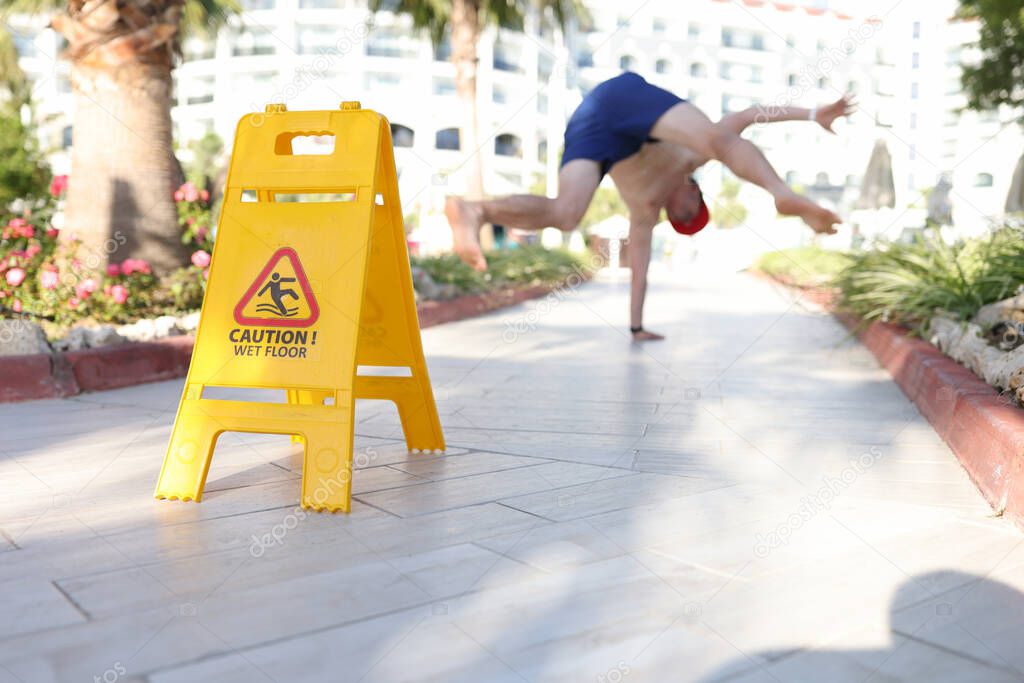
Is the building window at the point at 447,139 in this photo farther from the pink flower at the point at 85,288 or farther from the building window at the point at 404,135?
the pink flower at the point at 85,288

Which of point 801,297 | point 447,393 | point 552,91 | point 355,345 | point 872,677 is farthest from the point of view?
point 552,91

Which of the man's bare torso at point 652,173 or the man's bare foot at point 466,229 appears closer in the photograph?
the man's bare foot at point 466,229

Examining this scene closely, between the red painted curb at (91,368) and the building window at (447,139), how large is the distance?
50.6m

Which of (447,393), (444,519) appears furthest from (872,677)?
(447,393)

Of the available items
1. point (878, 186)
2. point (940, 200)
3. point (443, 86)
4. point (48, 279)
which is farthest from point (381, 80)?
point (48, 279)

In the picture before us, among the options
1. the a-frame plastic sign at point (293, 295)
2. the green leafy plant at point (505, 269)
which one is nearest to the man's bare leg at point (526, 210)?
the a-frame plastic sign at point (293, 295)

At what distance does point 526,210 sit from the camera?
381cm

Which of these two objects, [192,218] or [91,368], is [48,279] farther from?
[192,218]

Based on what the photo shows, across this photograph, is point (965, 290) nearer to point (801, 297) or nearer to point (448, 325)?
point (448, 325)

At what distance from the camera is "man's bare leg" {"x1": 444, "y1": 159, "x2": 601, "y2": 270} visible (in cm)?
343

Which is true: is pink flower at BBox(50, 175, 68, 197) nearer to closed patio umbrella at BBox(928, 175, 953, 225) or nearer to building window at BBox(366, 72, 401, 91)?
closed patio umbrella at BBox(928, 175, 953, 225)

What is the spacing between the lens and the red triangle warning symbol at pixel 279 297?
2.63 m

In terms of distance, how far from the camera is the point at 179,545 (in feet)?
7.03

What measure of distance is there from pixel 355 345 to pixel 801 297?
10535mm
